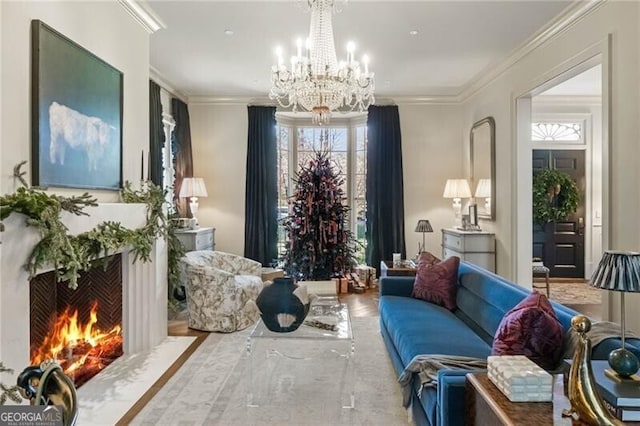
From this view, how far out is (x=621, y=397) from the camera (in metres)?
1.37

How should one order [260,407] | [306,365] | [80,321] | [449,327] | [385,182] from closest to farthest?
[260,407] → [449,327] → [80,321] → [306,365] → [385,182]

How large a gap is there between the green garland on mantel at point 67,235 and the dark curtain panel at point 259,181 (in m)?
3.28

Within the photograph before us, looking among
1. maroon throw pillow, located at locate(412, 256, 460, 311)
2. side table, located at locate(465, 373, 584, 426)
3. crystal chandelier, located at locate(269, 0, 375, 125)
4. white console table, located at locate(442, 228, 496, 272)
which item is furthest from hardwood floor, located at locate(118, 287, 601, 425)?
crystal chandelier, located at locate(269, 0, 375, 125)

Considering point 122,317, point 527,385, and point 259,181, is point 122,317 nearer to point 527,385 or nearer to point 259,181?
point 527,385

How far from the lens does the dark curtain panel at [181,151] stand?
631cm

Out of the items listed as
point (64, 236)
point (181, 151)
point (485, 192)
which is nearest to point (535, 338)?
point (64, 236)

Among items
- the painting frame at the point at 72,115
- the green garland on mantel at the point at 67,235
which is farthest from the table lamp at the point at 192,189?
the painting frame at the point at 72,115

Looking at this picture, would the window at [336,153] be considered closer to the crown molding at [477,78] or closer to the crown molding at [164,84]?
the crown molding at [477,78]

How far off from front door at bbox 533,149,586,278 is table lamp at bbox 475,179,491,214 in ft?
6.55

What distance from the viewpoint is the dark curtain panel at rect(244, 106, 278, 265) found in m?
6.85

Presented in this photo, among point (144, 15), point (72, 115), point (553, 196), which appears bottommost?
point (553, 196)

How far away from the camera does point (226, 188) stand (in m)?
7.00

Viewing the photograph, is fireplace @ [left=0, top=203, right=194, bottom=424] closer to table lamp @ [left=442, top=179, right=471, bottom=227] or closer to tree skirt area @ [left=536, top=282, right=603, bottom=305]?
table lamp @ [left=442, top=179, right=471, bottom=227]

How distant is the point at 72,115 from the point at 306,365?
8.36ft
